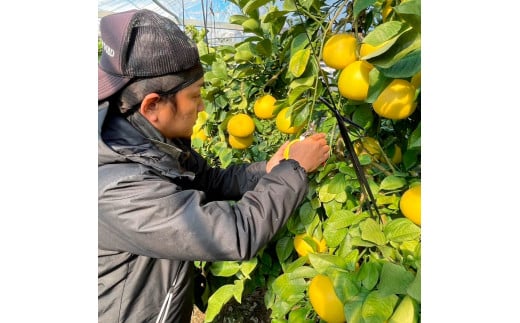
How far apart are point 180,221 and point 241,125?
1.91ft

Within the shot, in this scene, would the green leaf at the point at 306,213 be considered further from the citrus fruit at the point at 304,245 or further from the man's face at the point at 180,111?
the man's face at the point at 180,111

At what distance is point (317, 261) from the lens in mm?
688

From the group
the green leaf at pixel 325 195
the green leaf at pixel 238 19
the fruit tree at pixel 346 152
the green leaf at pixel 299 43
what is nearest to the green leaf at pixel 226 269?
the fruit tree at pixel 346 152

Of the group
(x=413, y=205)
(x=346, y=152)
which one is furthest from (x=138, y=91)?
(x=413, y=205)

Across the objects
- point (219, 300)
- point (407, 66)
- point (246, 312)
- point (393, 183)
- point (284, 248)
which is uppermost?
point (407, 66)

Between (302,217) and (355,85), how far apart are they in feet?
1.09

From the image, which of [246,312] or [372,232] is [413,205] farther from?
[246,312]

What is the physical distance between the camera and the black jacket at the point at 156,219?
2.38ft

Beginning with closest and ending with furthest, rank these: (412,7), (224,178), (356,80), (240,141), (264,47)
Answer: (412,7) → (356,80) → (264,47) → (224,178) → (240,141)

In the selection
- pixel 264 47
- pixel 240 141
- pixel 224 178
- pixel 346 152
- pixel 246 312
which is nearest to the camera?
pixel 346 152

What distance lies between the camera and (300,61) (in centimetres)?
82
